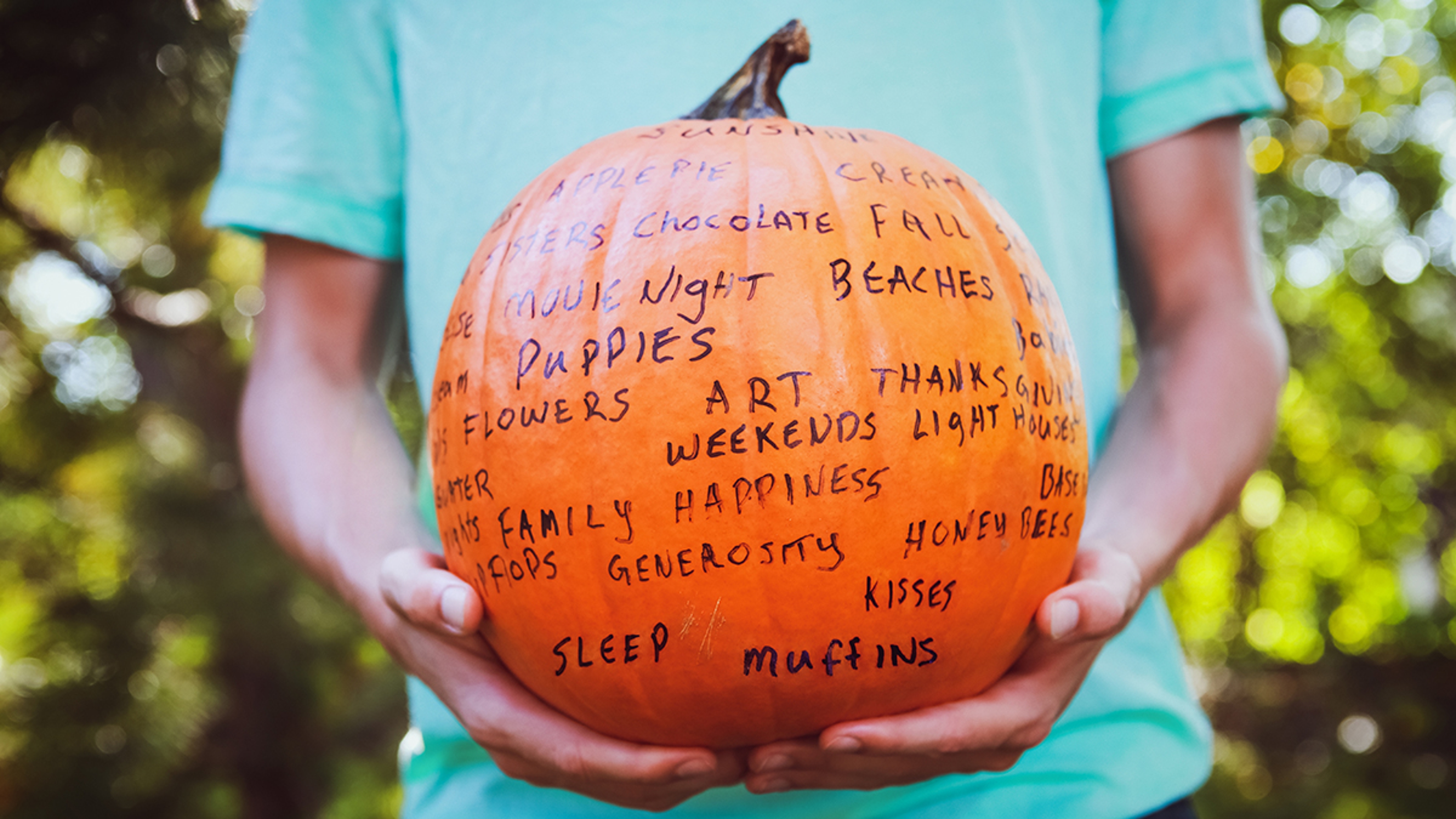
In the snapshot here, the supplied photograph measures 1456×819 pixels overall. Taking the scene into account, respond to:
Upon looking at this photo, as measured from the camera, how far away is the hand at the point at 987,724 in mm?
834

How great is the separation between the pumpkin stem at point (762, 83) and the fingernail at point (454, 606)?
0.54m

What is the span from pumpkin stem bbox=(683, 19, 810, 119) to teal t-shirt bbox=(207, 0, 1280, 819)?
218 millimetres

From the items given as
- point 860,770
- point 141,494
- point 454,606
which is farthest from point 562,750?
point 141,494

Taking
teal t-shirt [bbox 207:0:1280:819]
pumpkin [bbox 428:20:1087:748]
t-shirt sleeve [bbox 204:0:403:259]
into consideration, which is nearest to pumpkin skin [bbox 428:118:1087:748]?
pumpkin [bbox 428:20:1087:748]

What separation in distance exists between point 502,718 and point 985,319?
0.61m

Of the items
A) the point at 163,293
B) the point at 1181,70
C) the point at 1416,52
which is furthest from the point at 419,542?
the point at 1416,52

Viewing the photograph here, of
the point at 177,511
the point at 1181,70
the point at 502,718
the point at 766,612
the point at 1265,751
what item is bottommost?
the point at 1265,751

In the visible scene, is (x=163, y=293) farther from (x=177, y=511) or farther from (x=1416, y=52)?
(x=1416, y=52)

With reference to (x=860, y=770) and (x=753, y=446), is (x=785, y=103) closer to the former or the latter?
(x=753, y=446)

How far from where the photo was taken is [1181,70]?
1.28m

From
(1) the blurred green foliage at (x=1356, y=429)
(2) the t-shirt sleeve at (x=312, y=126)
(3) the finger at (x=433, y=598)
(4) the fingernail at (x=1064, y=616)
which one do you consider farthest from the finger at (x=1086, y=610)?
(1) the blurred green foliage at (x=1356, y=429)

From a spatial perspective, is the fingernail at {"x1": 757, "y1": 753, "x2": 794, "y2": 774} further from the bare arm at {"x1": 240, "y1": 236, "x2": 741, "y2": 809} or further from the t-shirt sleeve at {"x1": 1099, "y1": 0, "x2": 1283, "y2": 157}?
the t-shirt sleeve at {"x1": 1099, "y1": 0, "x2": 1283, "y2": 157}

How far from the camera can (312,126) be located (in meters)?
1.30

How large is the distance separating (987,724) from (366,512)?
85 cm
